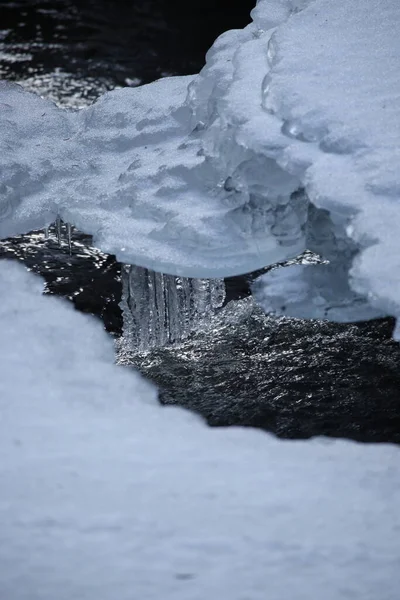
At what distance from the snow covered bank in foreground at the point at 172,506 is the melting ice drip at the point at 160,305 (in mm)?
600

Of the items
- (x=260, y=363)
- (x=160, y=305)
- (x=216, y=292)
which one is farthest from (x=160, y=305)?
(x=260, y=363)

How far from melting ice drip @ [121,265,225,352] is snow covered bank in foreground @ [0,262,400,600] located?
60 cm

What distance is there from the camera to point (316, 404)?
3443mm

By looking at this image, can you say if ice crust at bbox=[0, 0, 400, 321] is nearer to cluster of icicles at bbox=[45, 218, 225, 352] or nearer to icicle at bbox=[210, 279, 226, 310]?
cluster of icicles at bbox=[45, 218, 225, 352]

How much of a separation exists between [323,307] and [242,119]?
70cm

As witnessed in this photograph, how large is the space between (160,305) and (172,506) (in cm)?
122

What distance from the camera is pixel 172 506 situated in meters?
2.49

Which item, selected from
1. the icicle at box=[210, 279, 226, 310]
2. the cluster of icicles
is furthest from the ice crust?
the icicle at box=[210, 279, 226, 310]

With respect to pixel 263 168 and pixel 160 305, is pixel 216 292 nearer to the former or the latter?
pixel 160 305

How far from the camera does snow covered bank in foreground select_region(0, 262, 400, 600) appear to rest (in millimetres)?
2305

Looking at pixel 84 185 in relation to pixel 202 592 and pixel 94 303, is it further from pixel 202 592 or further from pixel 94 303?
pixel 202 592

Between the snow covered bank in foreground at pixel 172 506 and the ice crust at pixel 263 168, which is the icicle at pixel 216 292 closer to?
the ice crust at pixel 263 168

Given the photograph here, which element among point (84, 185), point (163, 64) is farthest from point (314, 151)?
point (163, 64)

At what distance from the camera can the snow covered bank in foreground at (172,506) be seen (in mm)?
2305
